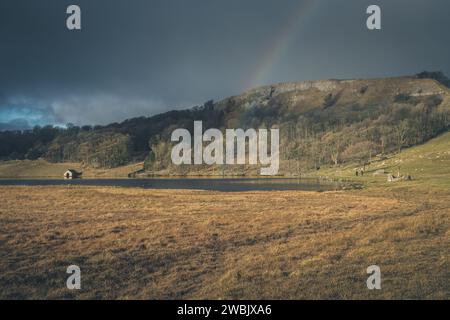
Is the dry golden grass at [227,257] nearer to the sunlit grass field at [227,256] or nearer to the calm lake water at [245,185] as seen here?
the sunlit grass field at [227,256]

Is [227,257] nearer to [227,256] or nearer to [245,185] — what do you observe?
[227,256]

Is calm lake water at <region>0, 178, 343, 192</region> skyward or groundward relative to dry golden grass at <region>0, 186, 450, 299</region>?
groundward

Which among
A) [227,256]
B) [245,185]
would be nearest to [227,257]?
[227,256]

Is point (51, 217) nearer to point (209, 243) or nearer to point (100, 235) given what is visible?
point (100, 235)

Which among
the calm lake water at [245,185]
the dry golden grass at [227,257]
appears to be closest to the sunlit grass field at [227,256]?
the dry golden grass at [227,257]

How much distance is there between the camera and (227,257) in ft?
69.8

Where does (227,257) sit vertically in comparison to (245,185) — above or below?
above

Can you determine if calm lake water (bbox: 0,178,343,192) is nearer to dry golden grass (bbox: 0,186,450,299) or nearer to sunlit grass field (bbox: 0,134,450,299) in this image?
sunlit grass field (bbox: 0,134,450,299)

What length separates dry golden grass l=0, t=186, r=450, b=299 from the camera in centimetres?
1550

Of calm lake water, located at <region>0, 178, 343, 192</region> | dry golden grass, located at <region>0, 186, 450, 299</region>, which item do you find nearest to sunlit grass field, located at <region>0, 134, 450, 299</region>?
dry golden grass, located at <region>0, 186, 450, 299</region>

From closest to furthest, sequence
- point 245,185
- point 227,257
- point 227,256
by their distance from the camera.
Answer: point 227,257, point 227,256, point 245,185

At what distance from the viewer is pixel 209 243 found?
25.0 metres

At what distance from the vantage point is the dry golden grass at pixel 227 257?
15500 millimetres
